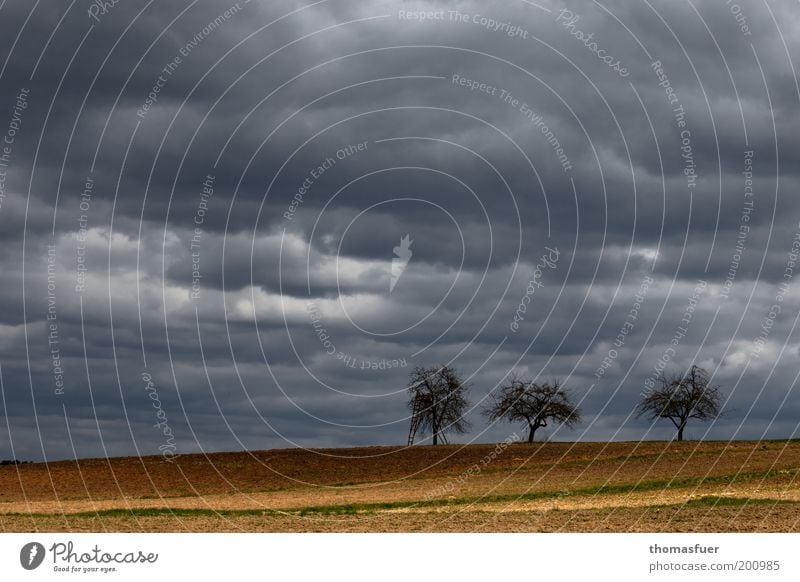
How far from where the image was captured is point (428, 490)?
179ft

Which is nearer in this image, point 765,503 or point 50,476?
point 765,503

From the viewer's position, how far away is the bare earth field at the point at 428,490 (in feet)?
115

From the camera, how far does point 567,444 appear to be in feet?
263

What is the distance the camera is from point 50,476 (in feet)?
236

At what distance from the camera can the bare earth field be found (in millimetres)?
34938
